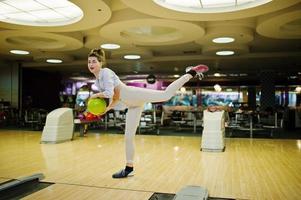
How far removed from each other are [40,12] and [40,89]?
10946mm

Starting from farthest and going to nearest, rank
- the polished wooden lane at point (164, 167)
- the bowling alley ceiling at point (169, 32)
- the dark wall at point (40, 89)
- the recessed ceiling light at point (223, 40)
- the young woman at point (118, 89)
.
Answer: the dark wall at point (40, 89) → the recessed ceiling light at point (223, 40) → the bowling alley ceiling at point (169, 32) → the polished wooden lane at point (164, 167) → the young woman at point (118, 89)

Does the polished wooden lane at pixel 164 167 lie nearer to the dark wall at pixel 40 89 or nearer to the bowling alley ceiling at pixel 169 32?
the bowling alley ceiling at pixel 169 32

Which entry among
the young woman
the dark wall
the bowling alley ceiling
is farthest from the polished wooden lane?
the dark wall

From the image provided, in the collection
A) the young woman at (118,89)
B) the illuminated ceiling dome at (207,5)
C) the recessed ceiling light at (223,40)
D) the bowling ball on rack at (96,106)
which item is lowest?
the bowling ball on rack at (96,106)

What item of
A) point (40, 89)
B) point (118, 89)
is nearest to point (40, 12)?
point (118, 89)

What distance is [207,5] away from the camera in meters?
6.54

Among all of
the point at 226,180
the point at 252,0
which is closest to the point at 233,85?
the point at 252,0

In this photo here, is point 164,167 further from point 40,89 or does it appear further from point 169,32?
point 40,89

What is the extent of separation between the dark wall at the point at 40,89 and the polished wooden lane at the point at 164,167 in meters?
8.67

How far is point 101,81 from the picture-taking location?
11.8 feet

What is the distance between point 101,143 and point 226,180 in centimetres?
466

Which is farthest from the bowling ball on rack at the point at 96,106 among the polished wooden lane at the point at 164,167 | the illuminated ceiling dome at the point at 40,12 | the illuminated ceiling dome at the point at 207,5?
the illuminated ceiling dome at the point at 40,12

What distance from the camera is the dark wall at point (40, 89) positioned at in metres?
15.8

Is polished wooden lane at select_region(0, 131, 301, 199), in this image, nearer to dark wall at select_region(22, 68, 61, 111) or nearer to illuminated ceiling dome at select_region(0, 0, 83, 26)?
illuminated ceiling dome at select_region(0, 0, 83, 26)
